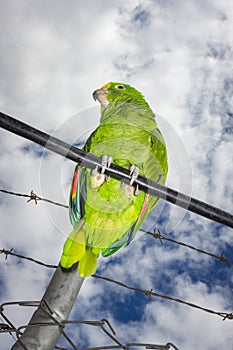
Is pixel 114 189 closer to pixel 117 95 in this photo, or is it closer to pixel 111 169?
pixel 111 169

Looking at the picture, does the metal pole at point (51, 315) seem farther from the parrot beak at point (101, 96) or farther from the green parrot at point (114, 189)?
the parrot beak at point (101, 96)

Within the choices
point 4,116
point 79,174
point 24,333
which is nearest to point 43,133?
point 4,116

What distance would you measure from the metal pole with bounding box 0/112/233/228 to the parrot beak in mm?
1237

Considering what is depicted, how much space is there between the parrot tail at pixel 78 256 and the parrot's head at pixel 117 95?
102 centimetres

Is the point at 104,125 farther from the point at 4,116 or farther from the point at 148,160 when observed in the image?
the point at 4,116

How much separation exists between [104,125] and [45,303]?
1043 millimetres

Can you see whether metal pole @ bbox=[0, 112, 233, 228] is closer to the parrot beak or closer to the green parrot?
the green parrot

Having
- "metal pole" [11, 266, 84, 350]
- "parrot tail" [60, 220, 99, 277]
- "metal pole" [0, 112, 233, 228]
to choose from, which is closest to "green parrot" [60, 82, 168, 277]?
"parrot tail" [60, 220, 99, 277]

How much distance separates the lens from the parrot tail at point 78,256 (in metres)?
0.96

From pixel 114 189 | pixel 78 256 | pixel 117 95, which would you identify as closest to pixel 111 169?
pixel 78 256

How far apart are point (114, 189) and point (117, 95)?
2.64ft

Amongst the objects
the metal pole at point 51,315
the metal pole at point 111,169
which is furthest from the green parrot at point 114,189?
the metal pole at point 111,169

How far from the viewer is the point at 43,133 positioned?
0.81 metres

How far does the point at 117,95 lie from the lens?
203cm
